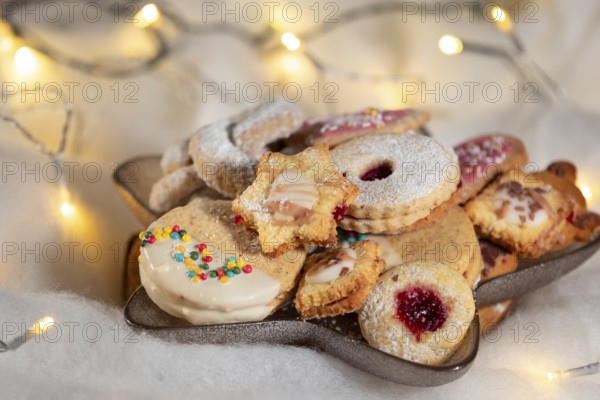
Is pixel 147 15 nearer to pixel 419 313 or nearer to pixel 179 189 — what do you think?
pixel 179 189

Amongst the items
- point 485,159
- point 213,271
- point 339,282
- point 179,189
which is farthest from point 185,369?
point 485,159

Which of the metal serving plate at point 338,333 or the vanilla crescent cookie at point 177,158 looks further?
the vanilla crescent cookie at point 177,158

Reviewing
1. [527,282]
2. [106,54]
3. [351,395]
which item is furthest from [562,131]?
[106,54]

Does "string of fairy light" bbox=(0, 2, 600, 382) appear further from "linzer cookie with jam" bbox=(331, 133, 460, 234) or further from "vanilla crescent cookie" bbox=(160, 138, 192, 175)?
"linzer cookie with jam" bbox=(331, 133, 460, 234)

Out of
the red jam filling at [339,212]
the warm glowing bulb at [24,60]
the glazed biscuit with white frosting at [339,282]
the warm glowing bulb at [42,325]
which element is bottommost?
the warm glowing bulb at [24,60]

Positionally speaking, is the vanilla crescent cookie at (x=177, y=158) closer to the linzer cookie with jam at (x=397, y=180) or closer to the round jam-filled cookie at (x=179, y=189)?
the round jam-filled cookie at (x=179, y=189)

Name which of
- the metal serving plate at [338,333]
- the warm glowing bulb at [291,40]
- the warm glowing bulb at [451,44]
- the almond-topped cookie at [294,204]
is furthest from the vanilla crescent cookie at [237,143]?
the warm glowing bulb at [451,44]

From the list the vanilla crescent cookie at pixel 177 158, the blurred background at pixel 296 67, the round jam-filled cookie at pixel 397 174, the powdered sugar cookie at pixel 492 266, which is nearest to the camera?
the round jam-filled cookie at pixel 397 174

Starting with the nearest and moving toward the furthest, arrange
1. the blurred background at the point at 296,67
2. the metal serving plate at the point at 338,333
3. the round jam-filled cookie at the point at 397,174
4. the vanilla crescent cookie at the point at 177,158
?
the metal serving plate at the point at 338,333 → the round jam-filled cookie at the point at 397,174 → the vanilla crescent cookie at the point at 177,158 → the blurred background at the point at 296,67
